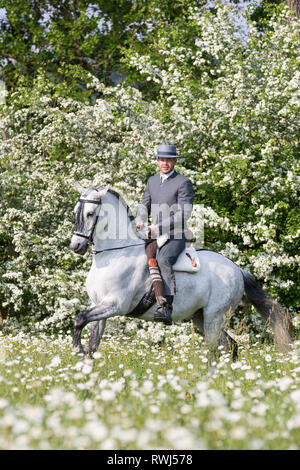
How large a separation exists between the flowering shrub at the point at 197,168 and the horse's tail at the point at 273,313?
7.96 feet

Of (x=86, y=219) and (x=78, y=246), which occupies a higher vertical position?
(x=86, y=219)

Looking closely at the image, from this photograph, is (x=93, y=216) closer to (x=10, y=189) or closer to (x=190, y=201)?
(x=190, y=201)

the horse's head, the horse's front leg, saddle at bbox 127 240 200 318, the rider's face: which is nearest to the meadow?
the horse's front leg

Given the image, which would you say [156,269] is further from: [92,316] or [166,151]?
[166,151]

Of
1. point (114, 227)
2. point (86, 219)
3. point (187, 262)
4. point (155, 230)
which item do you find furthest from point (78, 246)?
point (187, 262)

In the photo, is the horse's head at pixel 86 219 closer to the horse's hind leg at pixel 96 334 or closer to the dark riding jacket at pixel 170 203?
the dark riding jacket at pixel 170 203

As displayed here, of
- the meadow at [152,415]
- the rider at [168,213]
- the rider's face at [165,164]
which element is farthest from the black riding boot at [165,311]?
the rider's face at [165,164]

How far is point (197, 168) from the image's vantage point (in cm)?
1109

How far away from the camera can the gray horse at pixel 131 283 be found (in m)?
6.30

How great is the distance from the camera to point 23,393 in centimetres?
452

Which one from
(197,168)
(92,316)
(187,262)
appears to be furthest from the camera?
(197,168)

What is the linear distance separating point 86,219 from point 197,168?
208 inches

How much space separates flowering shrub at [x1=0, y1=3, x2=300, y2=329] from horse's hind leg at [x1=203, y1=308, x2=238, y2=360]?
2905 mm
